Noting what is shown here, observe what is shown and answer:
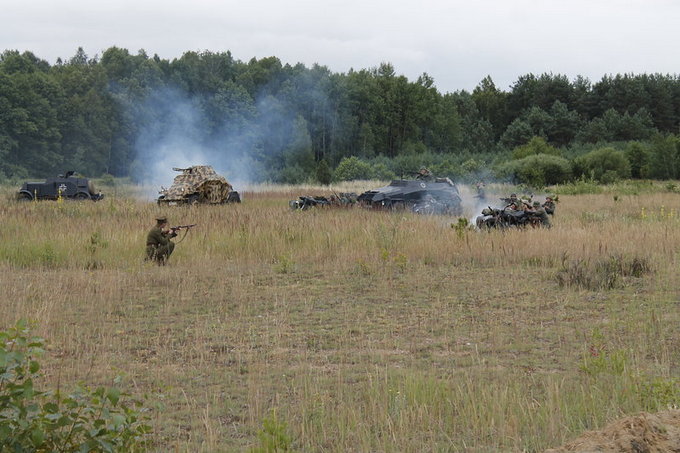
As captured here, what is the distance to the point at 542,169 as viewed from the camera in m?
46.5

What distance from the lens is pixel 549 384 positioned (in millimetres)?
6664

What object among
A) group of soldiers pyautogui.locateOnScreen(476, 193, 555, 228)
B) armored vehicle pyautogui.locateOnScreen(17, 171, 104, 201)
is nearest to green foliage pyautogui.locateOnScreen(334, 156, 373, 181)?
armored vehicle pyautogui.locateOnScreen(17, 171, 104, 201)

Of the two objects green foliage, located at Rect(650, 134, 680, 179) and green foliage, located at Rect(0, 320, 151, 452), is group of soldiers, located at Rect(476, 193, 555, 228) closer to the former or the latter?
green foliage, located at Rect(0, 320, 151, 452)

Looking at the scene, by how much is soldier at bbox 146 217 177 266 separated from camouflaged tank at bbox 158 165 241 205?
512 inches

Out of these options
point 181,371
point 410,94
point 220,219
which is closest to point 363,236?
point 220,219

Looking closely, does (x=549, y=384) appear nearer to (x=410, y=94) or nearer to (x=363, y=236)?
(x=363, y=236)

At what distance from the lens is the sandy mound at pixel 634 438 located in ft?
15.0

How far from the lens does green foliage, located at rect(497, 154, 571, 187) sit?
46.2 meters

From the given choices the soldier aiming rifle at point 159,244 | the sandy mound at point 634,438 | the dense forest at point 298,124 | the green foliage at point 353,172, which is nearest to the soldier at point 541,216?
the soldier aiming rifle at point 159,244

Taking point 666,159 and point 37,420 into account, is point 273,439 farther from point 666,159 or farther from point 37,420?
point 666,159

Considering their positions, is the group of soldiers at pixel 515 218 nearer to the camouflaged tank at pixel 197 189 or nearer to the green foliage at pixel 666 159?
the camouflaged tank at pixel 197 189

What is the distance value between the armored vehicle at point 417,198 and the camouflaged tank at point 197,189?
17.1 ft

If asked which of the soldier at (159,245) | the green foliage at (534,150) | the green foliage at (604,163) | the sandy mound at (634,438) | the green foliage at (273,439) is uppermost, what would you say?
the green foliage at (534,150)

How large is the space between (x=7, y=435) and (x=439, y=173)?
45.0 meters
